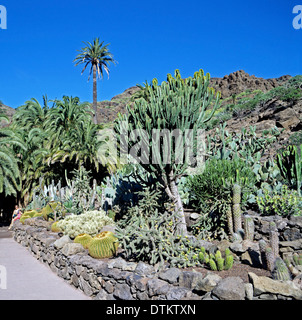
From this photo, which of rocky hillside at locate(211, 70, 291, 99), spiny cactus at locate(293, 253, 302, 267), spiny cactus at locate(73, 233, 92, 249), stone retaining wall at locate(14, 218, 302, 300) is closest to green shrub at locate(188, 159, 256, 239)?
spiny cactus at locate(293, 253, 302, 267)

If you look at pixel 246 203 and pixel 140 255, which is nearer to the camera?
pixel 140 255

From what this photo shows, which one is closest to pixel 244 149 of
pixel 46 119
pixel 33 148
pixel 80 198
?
pixel 80 198

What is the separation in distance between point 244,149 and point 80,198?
6199mm

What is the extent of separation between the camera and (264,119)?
1777cm

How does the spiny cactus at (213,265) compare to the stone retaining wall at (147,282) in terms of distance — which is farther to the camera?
the spiny cactus at (213,265)

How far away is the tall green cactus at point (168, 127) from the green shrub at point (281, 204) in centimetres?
190

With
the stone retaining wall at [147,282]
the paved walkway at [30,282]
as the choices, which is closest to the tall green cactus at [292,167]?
the stone retaining wall at [147,282]

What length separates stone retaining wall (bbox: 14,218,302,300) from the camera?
3932 mm

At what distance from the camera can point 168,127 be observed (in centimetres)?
678

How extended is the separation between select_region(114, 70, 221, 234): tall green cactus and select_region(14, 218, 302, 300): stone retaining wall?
1.79m

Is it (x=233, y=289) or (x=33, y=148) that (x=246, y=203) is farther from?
(x=33, y=148)

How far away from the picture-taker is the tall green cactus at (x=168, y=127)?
6.67 metres

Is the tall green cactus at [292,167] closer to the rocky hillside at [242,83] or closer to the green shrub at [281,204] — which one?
the green shrub at [281,204]

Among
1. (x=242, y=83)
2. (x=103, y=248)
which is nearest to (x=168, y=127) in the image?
(x=103, y=248)
